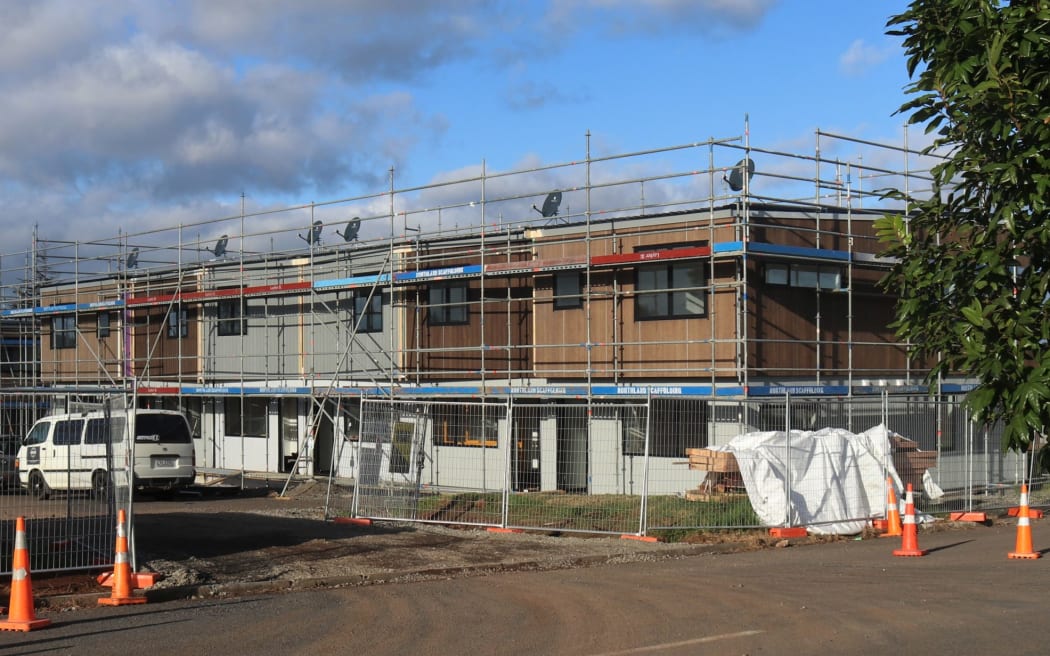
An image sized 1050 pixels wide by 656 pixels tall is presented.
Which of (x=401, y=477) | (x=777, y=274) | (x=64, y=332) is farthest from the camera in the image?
(x=64, y=332)

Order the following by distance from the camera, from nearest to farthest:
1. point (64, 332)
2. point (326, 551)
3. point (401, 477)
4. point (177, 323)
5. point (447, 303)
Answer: point (326, 551), point (401, 477), point (447, 303), point (177, 323), point (64, 332)

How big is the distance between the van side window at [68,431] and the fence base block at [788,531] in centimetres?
1017

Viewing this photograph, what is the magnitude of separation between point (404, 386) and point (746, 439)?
1061 centimetres

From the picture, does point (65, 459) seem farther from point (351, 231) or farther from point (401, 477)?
point (351, 231)

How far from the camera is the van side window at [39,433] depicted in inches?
498

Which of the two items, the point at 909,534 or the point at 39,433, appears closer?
the point at 39,433

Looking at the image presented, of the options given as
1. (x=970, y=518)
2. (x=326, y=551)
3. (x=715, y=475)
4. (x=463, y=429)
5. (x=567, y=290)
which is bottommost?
(x=970, y=518)

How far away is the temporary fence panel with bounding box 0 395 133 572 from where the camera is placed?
12383mm

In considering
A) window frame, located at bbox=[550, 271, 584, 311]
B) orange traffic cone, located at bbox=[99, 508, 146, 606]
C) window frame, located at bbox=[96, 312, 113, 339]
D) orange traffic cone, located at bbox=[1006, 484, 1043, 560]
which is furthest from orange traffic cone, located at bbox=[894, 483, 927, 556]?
window frame, located at bbox=[96, 312, 113, 339]

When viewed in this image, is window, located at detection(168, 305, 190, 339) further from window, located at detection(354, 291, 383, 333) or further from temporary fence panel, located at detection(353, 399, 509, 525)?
temporary fence panel, located at detection(353, 399, 509, 525)

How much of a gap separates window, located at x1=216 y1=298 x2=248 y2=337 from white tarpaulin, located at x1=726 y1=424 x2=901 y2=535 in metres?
17.6

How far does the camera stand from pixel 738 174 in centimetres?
2211

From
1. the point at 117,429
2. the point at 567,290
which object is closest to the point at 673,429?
the point at 567,290

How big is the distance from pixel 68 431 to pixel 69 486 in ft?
2.25
